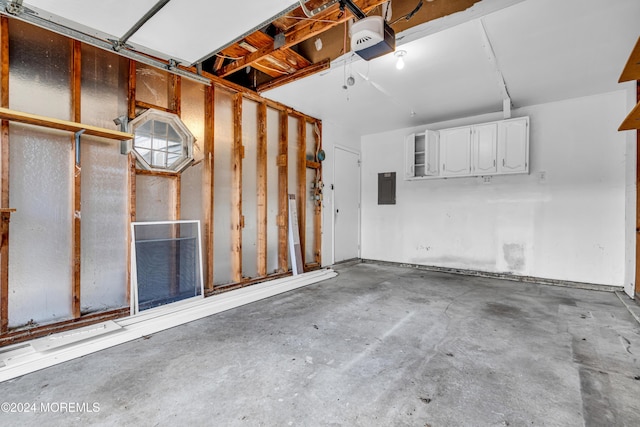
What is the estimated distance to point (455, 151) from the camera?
5211 millimetres

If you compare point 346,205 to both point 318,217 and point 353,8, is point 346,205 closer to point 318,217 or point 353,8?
point 318,217

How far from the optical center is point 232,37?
2334 millimetres

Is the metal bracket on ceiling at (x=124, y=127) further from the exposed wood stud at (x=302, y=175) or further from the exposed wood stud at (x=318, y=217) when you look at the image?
the exposed wood stud at (x=318, y=217)

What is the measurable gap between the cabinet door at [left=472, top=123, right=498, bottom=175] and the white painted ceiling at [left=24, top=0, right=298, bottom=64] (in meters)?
4.12

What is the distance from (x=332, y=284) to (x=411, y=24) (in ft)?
11.2

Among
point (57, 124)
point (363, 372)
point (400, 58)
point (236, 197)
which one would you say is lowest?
point (363, 372)

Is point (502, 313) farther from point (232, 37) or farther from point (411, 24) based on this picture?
point (232, 37)

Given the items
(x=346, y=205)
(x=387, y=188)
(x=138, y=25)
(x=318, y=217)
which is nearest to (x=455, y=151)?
(x=387, y=188)

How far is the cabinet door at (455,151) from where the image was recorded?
5.10 meters

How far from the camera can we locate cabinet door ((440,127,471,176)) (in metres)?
5.10

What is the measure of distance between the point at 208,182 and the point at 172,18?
2.06 metres

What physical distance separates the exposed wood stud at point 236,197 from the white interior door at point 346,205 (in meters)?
2.31

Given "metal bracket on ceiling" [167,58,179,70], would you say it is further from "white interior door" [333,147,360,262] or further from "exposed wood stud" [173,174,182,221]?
"white interior door" [333,147,360,262]

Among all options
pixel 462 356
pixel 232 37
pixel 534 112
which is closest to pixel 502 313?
pixel 462 356
